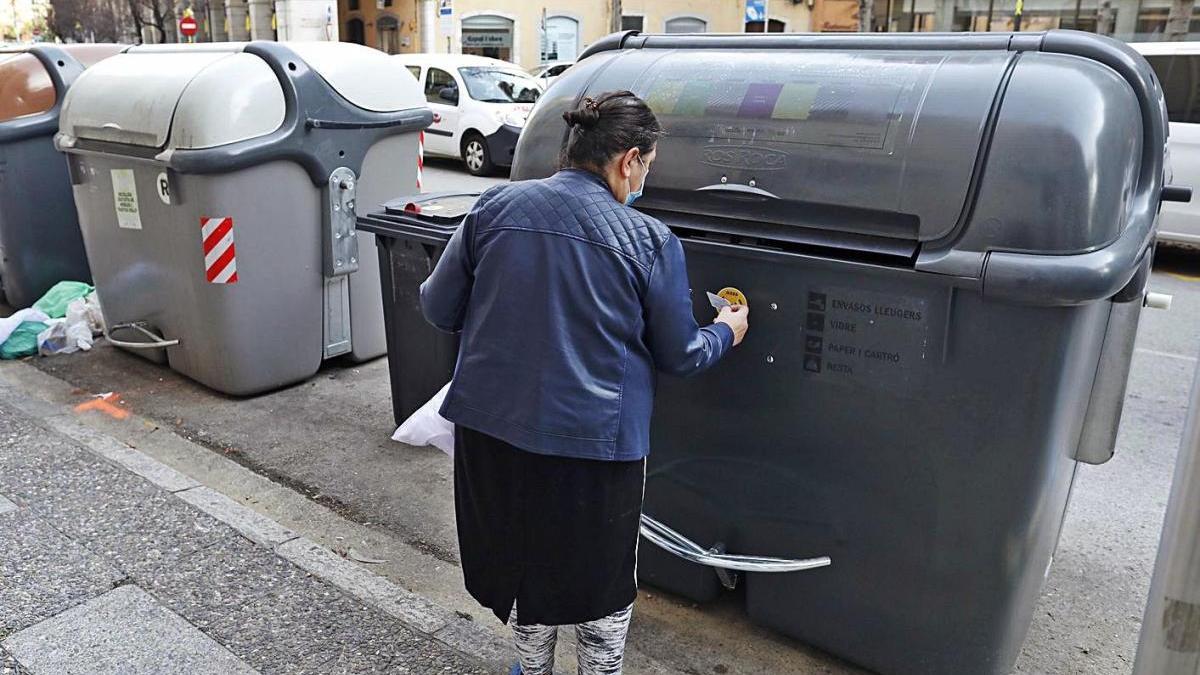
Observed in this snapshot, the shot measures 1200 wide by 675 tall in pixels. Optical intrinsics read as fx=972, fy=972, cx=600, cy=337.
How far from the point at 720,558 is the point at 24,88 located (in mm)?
5568

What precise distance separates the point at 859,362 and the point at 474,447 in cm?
100

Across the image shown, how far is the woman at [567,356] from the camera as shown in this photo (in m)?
2.13

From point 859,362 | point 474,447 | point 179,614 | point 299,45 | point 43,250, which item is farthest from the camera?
point 43,250

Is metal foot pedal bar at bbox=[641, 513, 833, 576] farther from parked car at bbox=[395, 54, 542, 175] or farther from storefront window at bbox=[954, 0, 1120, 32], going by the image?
storefront window at bbox=[954, 0, 1120, 32]

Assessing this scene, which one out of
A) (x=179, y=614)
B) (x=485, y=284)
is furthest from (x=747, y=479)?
(x=179, y=614)

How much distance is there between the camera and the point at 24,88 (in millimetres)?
6078

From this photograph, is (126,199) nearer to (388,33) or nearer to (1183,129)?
(1183,129)

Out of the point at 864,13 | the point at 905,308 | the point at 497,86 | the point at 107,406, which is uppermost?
the point at 864,13

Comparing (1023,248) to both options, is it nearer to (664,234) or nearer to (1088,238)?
(1088,238)

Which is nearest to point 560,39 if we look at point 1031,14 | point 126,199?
point 1031,14

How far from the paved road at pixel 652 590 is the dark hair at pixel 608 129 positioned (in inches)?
57.2

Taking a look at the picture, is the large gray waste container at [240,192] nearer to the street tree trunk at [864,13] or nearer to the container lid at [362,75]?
the container lid at [362,75]

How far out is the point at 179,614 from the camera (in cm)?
302

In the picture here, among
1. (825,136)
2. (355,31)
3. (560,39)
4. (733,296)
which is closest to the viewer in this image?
(825,136)
